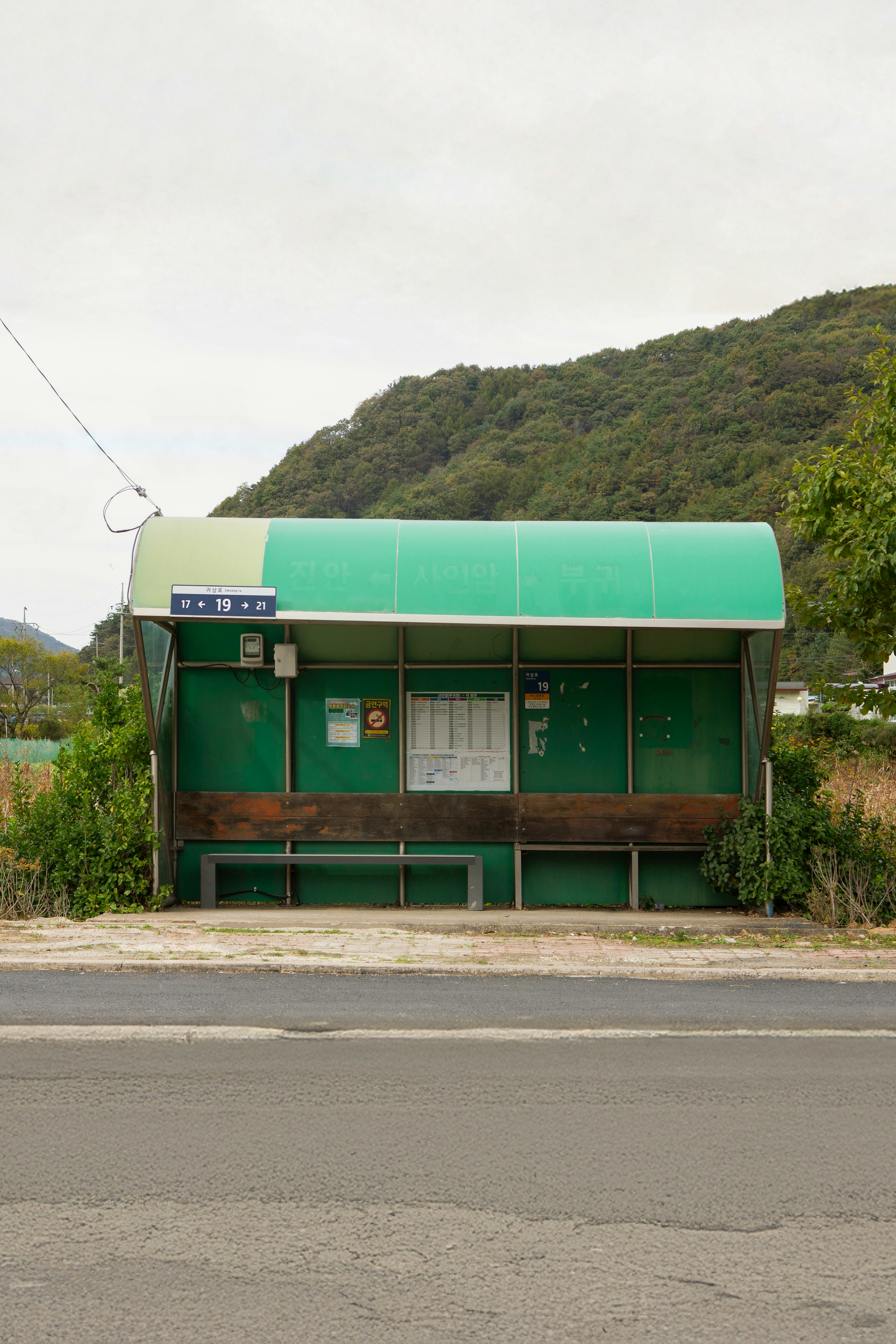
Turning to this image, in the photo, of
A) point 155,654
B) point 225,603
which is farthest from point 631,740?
point 155,654

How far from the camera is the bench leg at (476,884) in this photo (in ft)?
35.4

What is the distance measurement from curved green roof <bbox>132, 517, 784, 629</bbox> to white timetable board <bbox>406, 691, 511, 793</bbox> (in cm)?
149

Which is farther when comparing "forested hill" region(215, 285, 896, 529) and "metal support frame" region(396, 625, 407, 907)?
"forested hill" region(215, 285, 896, 529)

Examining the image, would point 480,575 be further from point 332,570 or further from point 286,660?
point 286,660

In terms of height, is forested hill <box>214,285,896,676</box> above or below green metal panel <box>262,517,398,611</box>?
above

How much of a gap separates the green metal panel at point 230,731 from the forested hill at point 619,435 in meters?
43.4

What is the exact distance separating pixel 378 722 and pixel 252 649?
59.6 inches

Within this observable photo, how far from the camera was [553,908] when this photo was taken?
11.1 meters

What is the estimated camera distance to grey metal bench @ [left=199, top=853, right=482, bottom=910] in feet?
35.5

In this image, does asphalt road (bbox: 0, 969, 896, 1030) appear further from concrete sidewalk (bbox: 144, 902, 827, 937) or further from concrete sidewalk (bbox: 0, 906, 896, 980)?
concrete sidewalk (bbox: 144, 902, 827, 937)

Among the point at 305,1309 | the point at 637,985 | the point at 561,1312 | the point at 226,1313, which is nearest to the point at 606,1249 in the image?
the point at 561,1312

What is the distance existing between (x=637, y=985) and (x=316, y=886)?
4.48 meters

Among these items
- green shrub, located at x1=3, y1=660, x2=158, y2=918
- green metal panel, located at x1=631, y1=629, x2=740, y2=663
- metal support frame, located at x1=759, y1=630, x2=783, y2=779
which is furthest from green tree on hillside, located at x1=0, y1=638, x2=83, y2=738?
metal support frame, located at x1=759, y1=630, x2=783, y2=779

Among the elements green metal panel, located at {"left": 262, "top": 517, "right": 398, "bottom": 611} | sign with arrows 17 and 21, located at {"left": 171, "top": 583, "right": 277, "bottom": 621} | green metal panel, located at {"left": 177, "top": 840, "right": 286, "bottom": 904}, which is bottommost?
green metal panel, located at {"left": 177, "top": 840, "right": 286, "bottom": 904}
